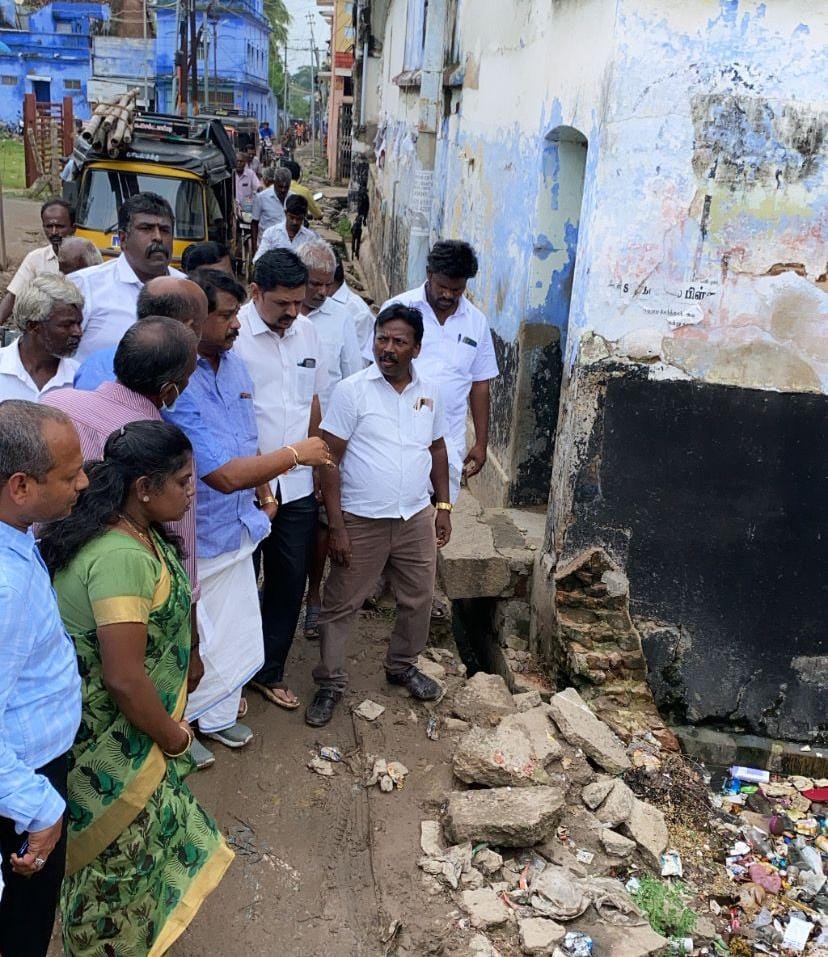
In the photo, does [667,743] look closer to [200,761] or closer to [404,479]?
[404,479]

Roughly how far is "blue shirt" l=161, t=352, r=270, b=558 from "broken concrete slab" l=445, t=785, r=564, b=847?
124 cm

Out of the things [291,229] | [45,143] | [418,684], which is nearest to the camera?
[418,684]

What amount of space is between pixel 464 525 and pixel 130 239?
7.86 feet

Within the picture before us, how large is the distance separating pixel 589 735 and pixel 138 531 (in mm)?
2411

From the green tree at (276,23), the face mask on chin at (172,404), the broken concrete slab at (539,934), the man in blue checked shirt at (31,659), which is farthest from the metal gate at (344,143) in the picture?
the man in blue checked shirt at (31,659)

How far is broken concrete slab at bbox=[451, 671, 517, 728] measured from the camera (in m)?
4.06

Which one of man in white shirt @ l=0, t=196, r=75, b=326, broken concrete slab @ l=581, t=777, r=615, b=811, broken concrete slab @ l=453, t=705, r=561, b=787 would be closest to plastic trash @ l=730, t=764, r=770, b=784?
broken concrete slab @ l=581, t=777, r=615, b=811

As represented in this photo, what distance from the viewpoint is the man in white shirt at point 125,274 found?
158 inches

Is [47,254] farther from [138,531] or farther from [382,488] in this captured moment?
[138,531]

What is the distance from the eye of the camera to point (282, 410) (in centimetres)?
379

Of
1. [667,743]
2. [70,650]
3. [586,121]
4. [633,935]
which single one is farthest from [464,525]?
[70,650]

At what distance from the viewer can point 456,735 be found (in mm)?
3980

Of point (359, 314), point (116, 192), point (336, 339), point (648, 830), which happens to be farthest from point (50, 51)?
point (648, 830)

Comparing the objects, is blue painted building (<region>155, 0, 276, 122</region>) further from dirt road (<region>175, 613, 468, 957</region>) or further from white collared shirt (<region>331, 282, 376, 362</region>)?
dirt road (<region>175, 613, 468, 957</region>)
